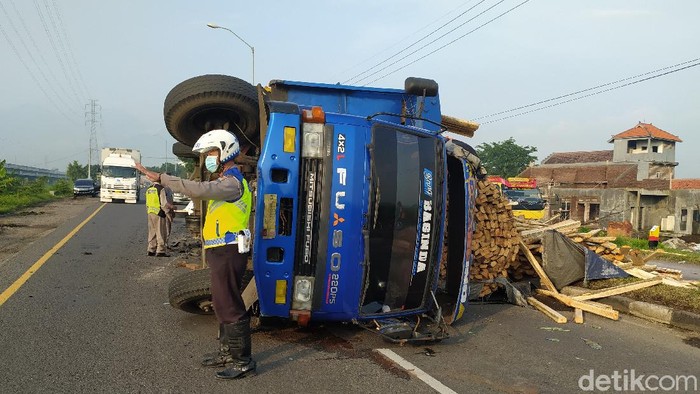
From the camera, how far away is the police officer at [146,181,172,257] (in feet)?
36.1

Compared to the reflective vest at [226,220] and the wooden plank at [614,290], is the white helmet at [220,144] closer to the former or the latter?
the reflective vest at [226,220]

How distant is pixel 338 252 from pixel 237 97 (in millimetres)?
2973

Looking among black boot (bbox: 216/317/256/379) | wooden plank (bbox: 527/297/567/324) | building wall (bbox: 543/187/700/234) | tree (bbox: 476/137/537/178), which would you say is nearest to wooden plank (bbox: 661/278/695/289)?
wooden plank (bbox: 527/297/567/324)

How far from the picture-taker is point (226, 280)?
4227 millimetres

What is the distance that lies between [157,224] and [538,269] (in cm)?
737

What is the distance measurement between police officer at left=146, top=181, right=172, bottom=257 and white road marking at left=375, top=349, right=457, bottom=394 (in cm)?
729

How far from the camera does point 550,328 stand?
6.35m

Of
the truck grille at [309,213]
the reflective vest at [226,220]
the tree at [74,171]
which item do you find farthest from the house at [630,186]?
the tree at [74,171]

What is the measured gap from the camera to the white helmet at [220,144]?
4.24 m

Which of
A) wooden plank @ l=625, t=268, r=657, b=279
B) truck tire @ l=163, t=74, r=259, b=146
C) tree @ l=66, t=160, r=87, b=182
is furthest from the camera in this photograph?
tree @ l=66, t=160, r=87, b=182

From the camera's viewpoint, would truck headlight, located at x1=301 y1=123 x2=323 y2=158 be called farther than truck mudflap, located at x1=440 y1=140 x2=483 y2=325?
No

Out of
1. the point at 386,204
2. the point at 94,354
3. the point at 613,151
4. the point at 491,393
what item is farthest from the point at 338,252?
the point at 613,151

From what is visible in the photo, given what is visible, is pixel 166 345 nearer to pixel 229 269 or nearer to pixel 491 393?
pixel 229 269

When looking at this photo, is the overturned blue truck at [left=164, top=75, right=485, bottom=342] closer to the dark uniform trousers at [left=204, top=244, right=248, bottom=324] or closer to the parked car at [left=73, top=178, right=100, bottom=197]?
the dark uniform trousers at [left=204, top=244, right=248, bottom=324]
